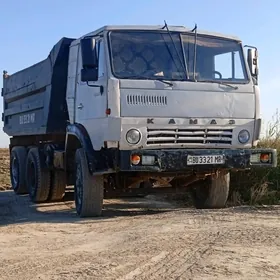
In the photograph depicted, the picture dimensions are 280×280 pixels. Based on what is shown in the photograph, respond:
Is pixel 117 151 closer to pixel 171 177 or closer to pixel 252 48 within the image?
pixel 171 177

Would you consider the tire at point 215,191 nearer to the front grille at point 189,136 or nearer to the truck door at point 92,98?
the front grille at point 189,136

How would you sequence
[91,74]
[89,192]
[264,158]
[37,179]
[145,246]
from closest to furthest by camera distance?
[145,246] < [91,74] < [89,192] < [264,158] < [37,179]

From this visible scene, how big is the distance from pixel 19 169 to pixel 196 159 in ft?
20.0

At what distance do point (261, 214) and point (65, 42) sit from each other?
4.63 m

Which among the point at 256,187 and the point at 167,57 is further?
the point at 256,187

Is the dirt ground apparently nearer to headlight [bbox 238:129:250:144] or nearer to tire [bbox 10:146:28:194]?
headlight [bbox 238:129:250:144]

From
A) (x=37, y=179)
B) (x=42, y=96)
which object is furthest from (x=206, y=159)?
(x=37, y=179)

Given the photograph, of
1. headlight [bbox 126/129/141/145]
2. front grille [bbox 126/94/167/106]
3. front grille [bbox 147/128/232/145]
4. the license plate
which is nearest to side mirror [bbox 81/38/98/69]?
front grille [bbox 126/94/167/106]

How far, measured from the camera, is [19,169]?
13.4m

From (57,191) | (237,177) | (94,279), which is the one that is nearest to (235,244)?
(94,279)

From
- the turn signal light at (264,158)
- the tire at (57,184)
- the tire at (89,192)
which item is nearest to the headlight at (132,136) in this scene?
the tire at (89,192)

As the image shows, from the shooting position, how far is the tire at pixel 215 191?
387 inches

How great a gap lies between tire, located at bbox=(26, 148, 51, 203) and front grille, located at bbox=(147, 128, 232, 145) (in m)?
3.93

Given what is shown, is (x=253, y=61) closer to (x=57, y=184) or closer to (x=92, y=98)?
(x=92, y=98)
